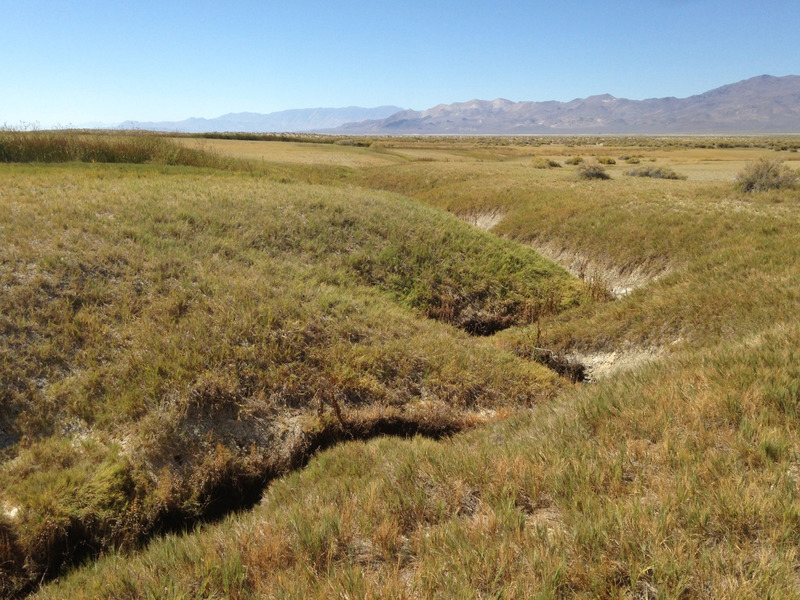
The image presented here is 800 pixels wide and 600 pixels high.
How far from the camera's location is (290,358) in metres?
8.62

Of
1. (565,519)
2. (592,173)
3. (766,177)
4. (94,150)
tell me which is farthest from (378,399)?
(592,173)

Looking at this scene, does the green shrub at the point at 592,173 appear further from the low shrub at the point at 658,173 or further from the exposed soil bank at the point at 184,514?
the exposed soil bank at the point at 184,514

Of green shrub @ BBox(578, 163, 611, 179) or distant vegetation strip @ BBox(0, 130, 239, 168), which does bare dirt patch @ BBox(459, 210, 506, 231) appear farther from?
distant vegetation strip @ BBox(0, 130, 239, 168)

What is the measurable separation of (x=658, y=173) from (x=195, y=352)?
36015 mm

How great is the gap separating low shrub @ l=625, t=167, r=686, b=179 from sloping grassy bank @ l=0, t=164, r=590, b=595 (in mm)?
23367

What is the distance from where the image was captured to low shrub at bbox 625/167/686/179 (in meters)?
31.9

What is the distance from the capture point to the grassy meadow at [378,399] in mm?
3322

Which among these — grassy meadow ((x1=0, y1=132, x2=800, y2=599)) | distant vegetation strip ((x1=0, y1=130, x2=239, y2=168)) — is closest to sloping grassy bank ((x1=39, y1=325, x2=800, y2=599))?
grassy meadow ((x1=0, y1=132, x2=800, y2=599))

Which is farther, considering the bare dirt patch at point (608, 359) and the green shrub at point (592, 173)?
the green shrub at point (592, 173)

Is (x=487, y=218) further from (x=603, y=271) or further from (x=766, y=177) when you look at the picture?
(x=766, y=177)

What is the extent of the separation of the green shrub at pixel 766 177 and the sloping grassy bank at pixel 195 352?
14109 millimetres

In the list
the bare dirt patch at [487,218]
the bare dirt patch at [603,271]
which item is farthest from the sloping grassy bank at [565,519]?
the bare dirt patch at [487,218]

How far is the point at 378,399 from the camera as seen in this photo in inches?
333

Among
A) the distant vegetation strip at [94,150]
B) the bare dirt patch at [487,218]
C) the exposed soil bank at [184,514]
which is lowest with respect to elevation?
the exposed soil bank at [184,514]
